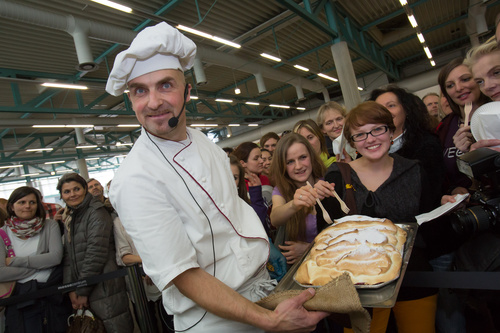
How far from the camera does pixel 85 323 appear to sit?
2.62 meters

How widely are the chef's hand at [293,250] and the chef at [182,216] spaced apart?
559 millimetres

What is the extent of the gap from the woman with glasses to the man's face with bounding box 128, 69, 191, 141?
106 cm

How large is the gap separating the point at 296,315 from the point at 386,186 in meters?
1.02

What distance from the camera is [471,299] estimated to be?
1.37 m

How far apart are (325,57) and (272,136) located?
10.2 metres

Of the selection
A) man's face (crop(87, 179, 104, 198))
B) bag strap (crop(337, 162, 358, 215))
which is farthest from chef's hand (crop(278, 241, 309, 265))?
man's face (crop(87, 179, 104, 198))

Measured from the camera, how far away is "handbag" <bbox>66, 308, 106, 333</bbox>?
2.60 meters

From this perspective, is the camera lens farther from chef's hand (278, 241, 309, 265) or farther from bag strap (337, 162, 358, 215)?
chef's hand (278, 241, 309, 265)

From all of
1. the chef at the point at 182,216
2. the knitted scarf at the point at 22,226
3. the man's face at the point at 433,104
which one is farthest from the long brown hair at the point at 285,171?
the man's face at the point at 433,104

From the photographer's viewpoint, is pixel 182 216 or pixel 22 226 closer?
pixel 182 216

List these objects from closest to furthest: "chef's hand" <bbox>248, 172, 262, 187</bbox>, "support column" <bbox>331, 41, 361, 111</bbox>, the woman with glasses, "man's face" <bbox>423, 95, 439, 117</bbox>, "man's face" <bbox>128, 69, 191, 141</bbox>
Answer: "man's face" <bbox>128, 69, 191, 141</bbox> < the woman with glasses < "chef's hand" <bbox>248, 172, 262, 187</bbox> < "man's face" <bbox>423, 95, 439, 117</bbox> < "support column" <bbox>331, 41, 361, 111</bbox>

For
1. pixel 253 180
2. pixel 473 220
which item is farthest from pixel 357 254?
pixel 253 180

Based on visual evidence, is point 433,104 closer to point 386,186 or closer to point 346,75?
point 386,186

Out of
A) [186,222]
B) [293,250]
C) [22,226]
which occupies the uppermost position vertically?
[22,226]
